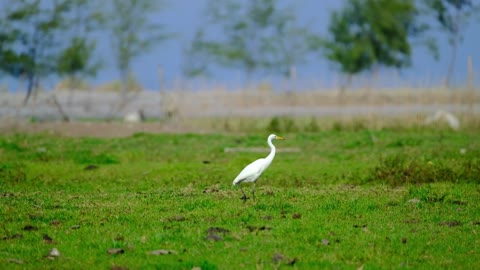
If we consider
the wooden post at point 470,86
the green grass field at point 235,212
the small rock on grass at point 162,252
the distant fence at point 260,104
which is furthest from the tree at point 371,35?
the small rock on grass at point 162,252

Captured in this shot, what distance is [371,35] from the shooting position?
5741cm

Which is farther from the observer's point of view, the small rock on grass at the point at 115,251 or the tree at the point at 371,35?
the tree at the point at 371,35

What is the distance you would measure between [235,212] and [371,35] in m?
46.2

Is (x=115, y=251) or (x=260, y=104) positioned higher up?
(x=115, y=251)

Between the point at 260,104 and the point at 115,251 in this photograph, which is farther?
the point at 260,104

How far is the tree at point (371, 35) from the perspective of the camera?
56.5 metres

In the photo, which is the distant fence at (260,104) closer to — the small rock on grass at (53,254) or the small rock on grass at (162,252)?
the small rock on grass at (53,254)

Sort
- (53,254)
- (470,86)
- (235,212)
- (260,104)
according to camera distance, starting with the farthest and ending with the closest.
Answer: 1. (260,104)
2. (470,86)
3. (235,212)
4. (53,254)

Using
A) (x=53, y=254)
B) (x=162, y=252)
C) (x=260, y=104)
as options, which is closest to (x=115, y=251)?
(x=162, y=252)

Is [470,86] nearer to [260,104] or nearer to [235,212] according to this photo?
[260,104]

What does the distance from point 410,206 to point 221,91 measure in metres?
36.8

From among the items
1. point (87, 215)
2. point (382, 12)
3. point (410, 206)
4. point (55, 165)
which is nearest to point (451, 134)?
point (55, 165)

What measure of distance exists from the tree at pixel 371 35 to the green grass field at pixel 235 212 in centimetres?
3471

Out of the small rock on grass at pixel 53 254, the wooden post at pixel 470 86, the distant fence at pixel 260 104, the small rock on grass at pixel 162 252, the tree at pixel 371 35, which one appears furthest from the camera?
the tree at pixel 371 35
